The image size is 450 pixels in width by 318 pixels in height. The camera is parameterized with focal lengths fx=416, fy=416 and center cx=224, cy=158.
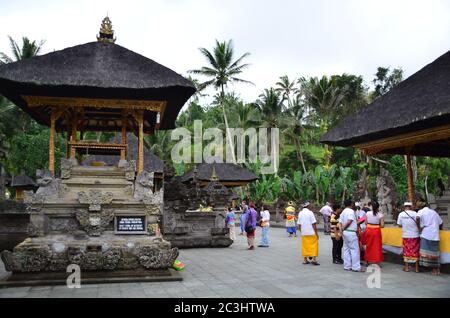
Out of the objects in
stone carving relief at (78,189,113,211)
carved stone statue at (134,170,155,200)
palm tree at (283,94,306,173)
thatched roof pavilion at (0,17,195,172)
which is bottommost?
stone carving relief at (78,189,113,211)

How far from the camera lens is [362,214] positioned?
9.88 m

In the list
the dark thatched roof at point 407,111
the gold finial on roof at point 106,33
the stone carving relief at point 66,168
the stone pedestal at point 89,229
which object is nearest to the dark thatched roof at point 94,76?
the gold finial on roof at point 106,33

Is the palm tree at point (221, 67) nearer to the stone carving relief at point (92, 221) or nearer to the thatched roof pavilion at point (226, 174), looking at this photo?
the thatched roof pavilion at point (226, 174)

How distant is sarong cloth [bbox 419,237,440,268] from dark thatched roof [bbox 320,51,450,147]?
242 cm

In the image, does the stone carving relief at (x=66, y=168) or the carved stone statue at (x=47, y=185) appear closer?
the carved stone statue at (x=47, y=185)

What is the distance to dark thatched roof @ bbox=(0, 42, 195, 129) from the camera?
8539 mm

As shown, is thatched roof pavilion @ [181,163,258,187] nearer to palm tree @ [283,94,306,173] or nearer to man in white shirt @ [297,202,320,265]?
palm tree @ [283,94,306,173]

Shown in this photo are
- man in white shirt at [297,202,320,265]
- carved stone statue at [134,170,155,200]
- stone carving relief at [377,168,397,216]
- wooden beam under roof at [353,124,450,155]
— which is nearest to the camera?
carved stone statue at [134,170,155,200]

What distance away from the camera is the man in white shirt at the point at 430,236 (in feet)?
26.8

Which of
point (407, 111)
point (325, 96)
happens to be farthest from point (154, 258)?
point (325, 96)

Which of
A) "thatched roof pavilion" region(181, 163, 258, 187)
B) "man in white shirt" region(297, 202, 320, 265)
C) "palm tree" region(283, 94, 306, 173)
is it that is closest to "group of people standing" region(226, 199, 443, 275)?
"man in white shirt" region(297, 202, 320, 265)

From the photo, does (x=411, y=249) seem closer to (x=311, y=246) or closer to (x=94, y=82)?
(x=311, y=246)

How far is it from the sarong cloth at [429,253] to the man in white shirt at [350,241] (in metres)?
1.23
